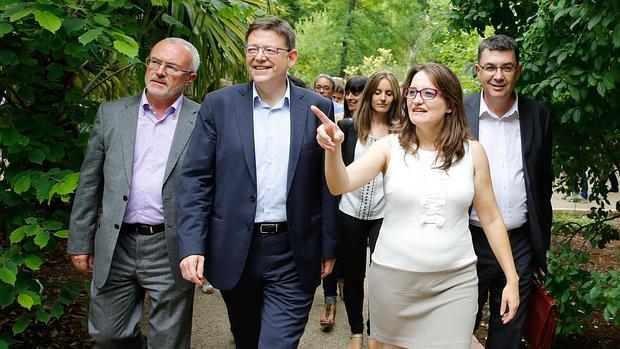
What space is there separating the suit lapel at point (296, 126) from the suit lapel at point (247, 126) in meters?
0.19

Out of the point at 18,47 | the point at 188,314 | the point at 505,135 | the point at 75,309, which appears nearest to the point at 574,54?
the point at 505,135

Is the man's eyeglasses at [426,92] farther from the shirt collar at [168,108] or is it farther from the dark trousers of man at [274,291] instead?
the shirt collar at [168,108]

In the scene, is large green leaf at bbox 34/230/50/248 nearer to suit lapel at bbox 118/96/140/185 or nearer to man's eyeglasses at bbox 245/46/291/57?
suit lapel at bbox 118/96/140/185

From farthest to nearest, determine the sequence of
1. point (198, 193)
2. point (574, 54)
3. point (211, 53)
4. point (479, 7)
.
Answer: point (211, 53), point (479, 7), point (574, 54), point (198, 193)

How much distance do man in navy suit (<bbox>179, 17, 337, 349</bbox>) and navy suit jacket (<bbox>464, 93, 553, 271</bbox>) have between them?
3.62 ft

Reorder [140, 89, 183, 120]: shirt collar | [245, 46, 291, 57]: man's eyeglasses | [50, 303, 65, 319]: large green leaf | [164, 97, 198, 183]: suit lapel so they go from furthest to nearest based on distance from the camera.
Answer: [50, 303, 65, 319]: large green leaf, [140, 89, 183, 120]: shirt collar, [164, 97, 198, 183]: suit lapel, [245, 46, 291, 57]: man's eyeglasses

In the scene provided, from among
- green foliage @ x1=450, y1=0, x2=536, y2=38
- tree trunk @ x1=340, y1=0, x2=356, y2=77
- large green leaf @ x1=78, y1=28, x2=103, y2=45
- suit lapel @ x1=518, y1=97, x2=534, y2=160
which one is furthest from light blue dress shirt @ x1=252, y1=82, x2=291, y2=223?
tree trunk @ x1=340, y1=0, x2=356, y2=77

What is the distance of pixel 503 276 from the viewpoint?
3.74 metres

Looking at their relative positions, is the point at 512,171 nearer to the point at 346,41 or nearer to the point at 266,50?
the point at 266,50

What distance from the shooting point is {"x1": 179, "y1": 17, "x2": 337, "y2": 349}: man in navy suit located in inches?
130

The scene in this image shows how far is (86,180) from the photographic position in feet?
11.7

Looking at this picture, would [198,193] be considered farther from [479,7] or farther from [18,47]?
[479,7]

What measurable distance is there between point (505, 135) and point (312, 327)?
267cm

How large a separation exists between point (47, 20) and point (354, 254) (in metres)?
2.69
